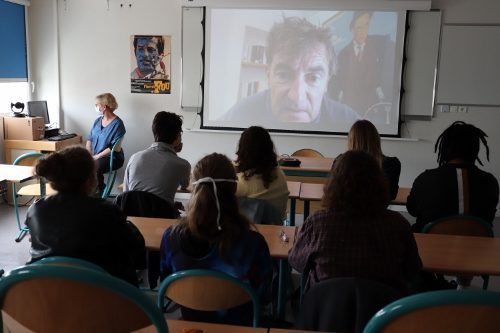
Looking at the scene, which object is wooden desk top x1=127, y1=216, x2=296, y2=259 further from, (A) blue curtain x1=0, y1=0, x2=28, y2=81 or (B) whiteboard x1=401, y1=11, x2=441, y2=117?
(A) blue curtain x1=0, y1=0, x2=28, y2=81

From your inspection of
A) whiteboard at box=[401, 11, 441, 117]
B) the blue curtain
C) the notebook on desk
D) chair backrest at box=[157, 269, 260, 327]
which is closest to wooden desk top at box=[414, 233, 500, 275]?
chair backrest at box=[157, 269, 260, 327]

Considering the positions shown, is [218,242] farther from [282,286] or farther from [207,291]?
[282,286]

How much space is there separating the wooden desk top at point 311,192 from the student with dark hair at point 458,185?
29.5 inches

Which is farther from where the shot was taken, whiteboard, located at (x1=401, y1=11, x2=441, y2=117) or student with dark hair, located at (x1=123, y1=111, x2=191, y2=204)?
whiteboard, located at (x1=401, y1=11, x2=441, y2=117)

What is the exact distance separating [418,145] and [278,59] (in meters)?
1.89

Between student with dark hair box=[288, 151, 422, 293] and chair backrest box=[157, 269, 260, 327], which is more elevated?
student with dark hair box=[288, 151, 422, 293]

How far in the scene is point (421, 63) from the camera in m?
5.20

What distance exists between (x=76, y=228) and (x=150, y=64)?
4189mm

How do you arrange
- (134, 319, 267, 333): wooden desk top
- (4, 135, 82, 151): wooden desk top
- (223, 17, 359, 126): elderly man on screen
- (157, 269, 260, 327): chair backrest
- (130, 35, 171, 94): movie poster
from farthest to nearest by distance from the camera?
(130, 35, 171, 94): movie poster → (223, 17, 359, 126): elderly man on screen → (4, 135, 82, 151): wooden desk top → (157, 269, 260, 327): chair backrest → (134, 319, 267, 333): wooden desk top

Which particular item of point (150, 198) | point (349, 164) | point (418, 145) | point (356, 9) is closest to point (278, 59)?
point (356, 9)

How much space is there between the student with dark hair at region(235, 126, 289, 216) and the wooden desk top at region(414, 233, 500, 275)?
2.66 ft

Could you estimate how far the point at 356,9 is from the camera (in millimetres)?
5215

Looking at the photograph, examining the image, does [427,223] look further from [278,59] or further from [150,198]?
[278,59]

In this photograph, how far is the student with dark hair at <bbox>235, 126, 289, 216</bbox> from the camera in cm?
270
